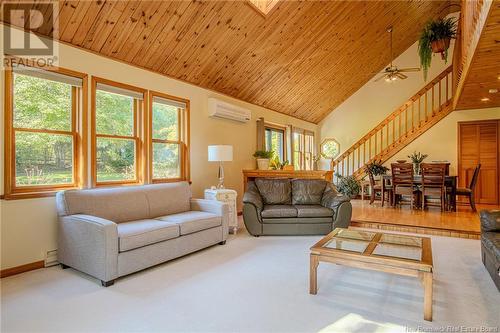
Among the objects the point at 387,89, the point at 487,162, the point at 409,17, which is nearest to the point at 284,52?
the point at 409,17

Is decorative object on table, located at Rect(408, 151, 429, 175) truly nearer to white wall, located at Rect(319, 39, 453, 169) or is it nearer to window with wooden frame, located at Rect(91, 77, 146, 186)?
white wall, located at Rect(319, 39, 453, 169)

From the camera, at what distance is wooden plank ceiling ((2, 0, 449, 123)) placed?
12.2 feet

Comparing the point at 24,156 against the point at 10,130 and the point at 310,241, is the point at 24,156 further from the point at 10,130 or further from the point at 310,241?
the point at 310,241

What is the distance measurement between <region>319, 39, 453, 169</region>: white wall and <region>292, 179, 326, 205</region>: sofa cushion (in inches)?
189

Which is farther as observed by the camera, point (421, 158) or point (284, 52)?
point (421, 158)

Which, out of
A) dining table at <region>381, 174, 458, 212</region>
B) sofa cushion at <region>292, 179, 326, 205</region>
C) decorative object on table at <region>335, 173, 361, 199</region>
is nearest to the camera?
sofa cushion at <region>292, 179, 326, 205</region>

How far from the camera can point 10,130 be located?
10.4 feet

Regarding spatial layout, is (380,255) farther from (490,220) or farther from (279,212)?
(279,212)

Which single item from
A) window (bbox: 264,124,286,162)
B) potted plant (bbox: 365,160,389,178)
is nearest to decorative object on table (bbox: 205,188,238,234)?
window (bbox: 264,124,286,162)

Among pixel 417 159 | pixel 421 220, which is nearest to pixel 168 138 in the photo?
pixel 421 220

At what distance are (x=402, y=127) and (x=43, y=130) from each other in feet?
28.0

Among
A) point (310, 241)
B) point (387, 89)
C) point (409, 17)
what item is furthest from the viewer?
point (387, 89)

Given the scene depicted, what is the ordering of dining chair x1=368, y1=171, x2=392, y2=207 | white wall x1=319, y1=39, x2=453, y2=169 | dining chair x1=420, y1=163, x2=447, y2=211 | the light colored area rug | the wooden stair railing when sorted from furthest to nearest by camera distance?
white wall x1=319, y1=39, x2=453, y2=169
the wooden stair railing
dining chair x1=368, y1=171, x2=392, y2=207
dining chair x1=420, y1=163, x2=447, y2=211
the light colored area rug

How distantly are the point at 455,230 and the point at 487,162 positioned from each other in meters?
3.89
